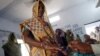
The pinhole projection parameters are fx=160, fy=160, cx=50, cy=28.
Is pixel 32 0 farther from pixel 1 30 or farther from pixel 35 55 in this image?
pixel 35 55

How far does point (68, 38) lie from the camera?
51.5 inches

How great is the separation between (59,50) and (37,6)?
1.19 feet

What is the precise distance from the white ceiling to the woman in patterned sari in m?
0.58

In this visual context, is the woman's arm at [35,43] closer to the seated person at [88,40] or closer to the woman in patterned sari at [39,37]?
the woman in patterned sari at [39,37]

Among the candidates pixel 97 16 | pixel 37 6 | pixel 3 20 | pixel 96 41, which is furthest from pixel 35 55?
pixel 3 20

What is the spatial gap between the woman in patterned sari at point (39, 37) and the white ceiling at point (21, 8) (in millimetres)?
582

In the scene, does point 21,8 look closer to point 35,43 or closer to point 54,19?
point 54,19

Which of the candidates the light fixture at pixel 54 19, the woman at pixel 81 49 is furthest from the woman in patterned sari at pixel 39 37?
the light fixture at pixel 54 19

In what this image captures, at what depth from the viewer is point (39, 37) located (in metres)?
1.01

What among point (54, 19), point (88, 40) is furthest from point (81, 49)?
point (54, 19)

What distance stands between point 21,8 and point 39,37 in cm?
73

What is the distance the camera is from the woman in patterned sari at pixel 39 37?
98 cm

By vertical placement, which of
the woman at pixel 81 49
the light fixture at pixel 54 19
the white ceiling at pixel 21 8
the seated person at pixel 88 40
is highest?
the white ceiling at pixel 21 8

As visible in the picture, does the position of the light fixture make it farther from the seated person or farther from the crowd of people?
the crowd of people
